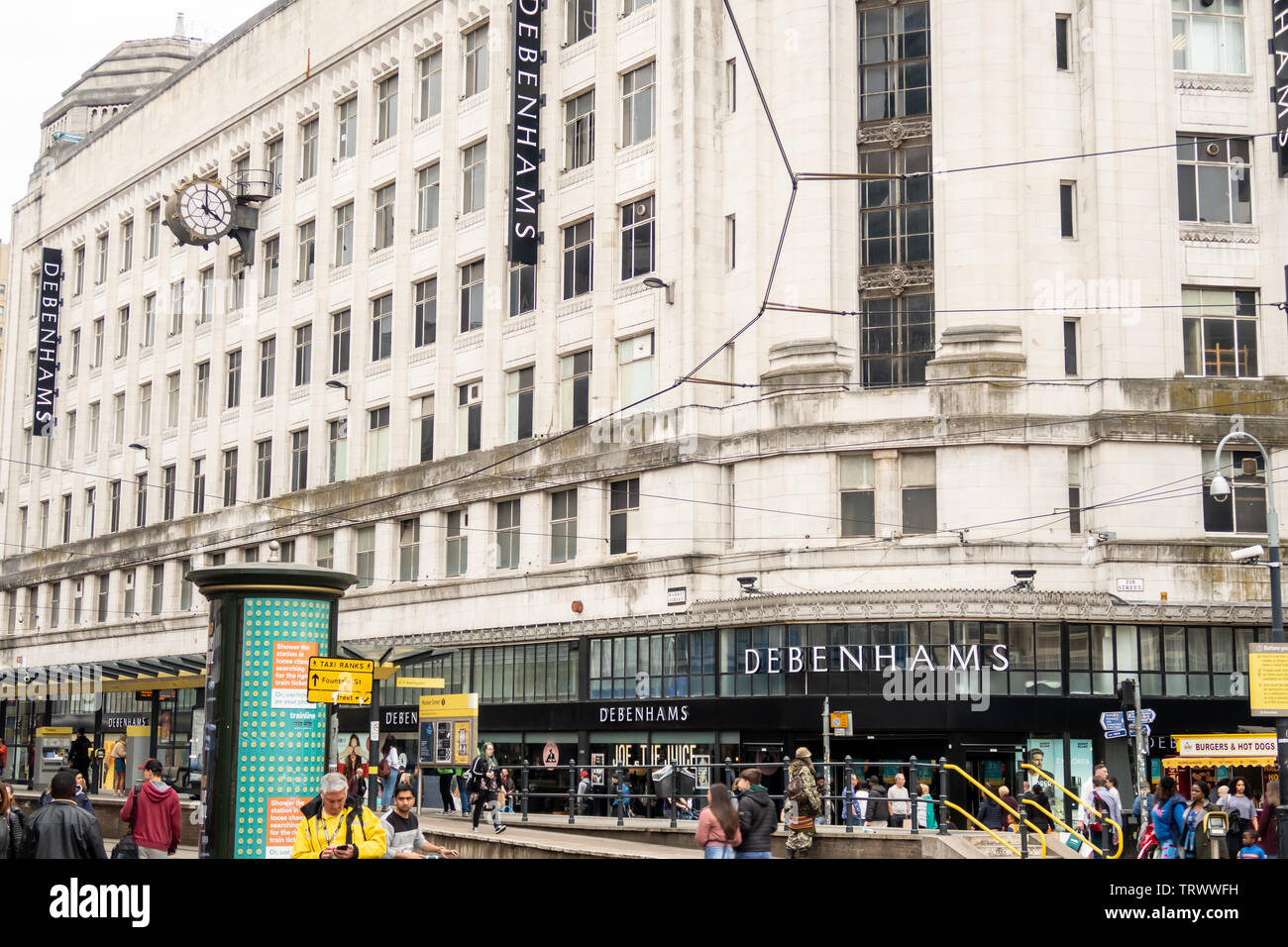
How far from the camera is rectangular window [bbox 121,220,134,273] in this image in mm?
73938

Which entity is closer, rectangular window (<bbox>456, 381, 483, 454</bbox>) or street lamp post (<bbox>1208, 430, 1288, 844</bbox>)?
street lamp post (<bbox>1208, 430, 1288, 844</bbox>)

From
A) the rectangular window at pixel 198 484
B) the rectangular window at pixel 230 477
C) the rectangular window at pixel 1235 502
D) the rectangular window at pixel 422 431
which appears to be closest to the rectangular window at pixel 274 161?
the rectangular window at pixel 230 477

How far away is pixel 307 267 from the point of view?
61.8m

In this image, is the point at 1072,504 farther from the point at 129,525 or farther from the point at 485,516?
the point at 129,525

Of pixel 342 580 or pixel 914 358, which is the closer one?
pixel 342 580

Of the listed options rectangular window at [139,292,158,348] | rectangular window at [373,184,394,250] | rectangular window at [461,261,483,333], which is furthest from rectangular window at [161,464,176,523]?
rectangular window at [461,261,483,333]

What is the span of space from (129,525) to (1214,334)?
4664 centimetres

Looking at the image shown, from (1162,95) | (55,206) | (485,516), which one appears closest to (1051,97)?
(1162,95)

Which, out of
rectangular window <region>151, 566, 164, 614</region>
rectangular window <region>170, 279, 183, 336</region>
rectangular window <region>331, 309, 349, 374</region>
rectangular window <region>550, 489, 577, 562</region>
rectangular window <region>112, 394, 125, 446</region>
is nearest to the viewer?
rectangular window <region>550, 489, 577, 562</region>

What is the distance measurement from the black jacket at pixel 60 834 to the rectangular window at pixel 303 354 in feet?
160

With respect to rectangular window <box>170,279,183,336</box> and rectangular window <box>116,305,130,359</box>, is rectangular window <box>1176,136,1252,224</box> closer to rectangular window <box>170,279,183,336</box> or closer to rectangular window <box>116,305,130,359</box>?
rectangular window <box>170,279,183,336</box>

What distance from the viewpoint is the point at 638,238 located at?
156ft

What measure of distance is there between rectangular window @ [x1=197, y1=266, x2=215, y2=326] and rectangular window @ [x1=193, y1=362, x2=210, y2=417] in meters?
1.79

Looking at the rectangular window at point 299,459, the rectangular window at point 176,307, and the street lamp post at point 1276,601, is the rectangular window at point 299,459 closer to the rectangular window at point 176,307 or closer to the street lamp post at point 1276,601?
the rectangular window at point 176,307
